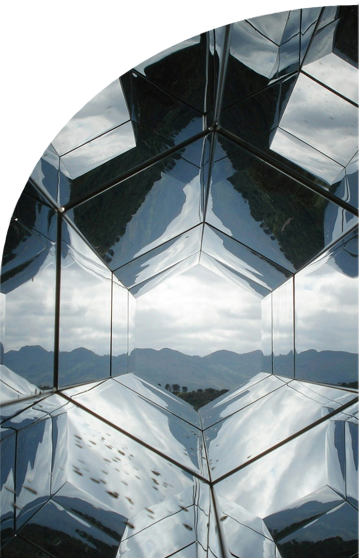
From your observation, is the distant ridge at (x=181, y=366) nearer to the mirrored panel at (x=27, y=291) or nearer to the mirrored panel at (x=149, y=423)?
the mirrored panel at (x=27, y=291)

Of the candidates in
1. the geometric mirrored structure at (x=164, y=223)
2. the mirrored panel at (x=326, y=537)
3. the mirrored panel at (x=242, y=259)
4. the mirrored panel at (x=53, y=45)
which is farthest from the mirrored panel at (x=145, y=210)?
the mirrored panel at (x=326, y=537)

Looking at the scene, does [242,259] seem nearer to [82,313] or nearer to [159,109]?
[82,313]

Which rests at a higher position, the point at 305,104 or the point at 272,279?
the point at 305,104

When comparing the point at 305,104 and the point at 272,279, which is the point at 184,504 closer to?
the point at 305,104

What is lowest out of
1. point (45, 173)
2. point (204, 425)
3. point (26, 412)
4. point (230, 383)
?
point (230, 383)

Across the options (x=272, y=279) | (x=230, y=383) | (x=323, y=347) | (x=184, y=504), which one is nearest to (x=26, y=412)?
(x=184, y=504)

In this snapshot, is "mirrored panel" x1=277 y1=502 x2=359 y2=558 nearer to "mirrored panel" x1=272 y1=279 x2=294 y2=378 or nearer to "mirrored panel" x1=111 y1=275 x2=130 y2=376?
"mirrored panel" x1=272 y1=279 x2=294 y2=378

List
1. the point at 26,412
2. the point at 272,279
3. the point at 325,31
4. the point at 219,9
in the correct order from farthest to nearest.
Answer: the point at 272,279 < the point at 26,412 < the point at 325,31 < the point at 219,9
